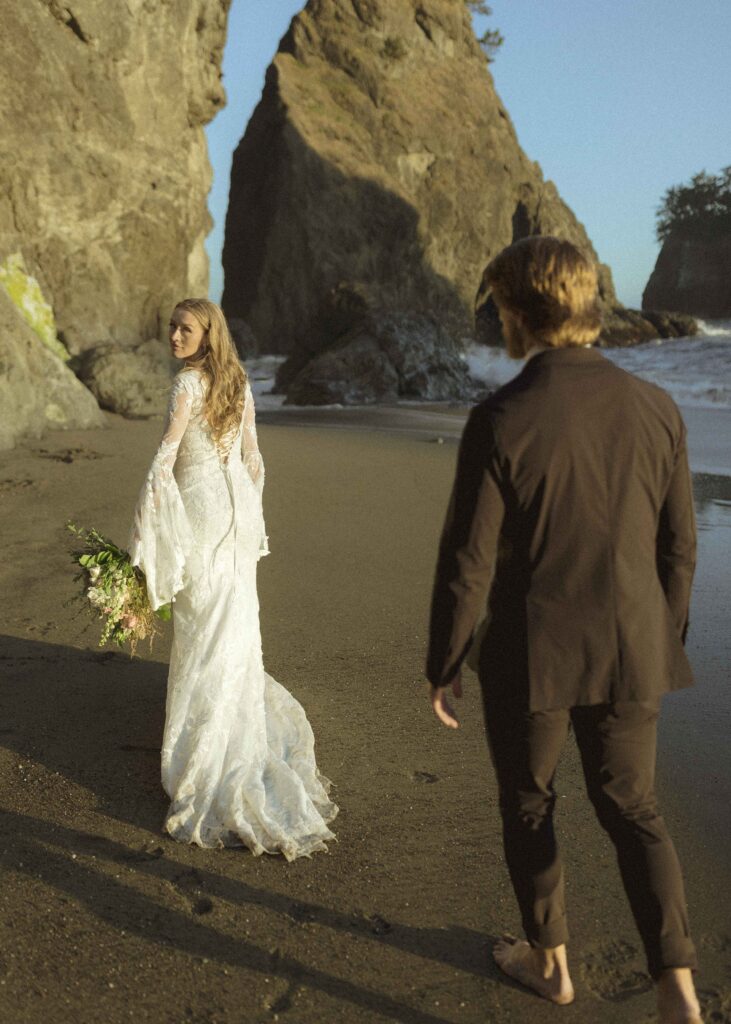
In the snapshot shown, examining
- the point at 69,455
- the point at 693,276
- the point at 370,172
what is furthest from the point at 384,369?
the point at 693,276

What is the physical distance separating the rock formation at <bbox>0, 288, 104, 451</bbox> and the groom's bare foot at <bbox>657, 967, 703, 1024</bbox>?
10.4 metres

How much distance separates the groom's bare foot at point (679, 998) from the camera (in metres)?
2.36

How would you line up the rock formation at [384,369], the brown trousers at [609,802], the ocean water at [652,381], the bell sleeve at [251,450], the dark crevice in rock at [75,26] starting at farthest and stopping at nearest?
the rock formation at [384,369] → the dark crevice in rock at [75,26] → the ocean water at [652,381] → the bell sleeve at [251,450] → the brown trousers at [609,802]

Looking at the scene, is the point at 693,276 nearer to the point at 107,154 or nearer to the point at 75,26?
the point at 107,154

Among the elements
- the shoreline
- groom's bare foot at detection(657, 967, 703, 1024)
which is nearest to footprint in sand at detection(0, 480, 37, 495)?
the shoreline

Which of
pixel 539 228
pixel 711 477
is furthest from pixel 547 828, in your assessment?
pixel 539 228

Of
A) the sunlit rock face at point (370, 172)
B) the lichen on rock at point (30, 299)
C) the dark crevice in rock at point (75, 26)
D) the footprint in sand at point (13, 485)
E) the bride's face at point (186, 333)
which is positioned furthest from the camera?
the sunlit rock face at point (370, 172)

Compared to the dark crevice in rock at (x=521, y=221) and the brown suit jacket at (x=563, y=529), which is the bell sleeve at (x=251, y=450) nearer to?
the brown suit jacket at (x=563, y=529)

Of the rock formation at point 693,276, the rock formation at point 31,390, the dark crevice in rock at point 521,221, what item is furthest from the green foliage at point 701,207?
the rock formation at point 31,390

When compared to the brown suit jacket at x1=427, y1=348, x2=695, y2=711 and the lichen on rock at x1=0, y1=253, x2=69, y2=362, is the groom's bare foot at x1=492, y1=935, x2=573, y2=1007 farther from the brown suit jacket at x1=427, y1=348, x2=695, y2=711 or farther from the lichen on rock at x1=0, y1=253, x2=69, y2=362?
the lichen on rock at x1=0, y1=253, x2=69, y2=362

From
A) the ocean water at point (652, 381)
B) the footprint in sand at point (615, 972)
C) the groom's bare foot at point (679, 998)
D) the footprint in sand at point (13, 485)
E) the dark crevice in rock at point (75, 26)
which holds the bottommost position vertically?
the ocean water at point (652, 381)

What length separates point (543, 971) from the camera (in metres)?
2.61

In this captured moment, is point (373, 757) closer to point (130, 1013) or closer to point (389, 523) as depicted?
point (130, 1013)

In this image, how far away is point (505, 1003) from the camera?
263 centimetres
